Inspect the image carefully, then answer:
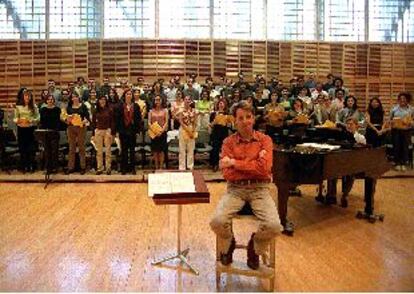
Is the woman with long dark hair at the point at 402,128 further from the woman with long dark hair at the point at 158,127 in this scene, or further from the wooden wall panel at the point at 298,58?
the wooden wall panel at the point at 298,58

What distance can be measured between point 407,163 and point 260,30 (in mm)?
6273

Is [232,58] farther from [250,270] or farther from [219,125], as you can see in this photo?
[250,270]

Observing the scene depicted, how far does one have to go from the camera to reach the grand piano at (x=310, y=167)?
5.17 metres

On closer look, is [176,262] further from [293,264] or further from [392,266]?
[392,266]

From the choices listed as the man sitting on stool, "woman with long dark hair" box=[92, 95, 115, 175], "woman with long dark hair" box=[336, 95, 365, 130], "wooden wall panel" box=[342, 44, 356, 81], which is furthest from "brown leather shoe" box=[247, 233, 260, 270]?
"wooden wall panel" box=[342, 44, 356, 81]

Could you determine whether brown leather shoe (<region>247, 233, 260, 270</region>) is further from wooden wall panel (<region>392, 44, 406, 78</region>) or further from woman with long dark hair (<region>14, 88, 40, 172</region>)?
wooden wall panel (<region>392, 44, 406, 78</region>)

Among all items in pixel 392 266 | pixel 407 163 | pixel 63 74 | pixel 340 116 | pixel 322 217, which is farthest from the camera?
pixel 63 74

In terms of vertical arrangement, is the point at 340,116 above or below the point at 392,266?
above

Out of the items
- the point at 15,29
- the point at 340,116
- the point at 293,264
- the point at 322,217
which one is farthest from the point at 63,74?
the point at 293,264

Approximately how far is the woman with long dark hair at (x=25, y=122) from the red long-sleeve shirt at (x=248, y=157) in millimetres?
5962

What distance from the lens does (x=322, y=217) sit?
6234mm

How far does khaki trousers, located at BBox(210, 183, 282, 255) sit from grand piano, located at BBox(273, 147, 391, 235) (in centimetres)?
119

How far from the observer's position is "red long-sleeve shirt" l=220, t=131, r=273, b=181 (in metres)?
3.96

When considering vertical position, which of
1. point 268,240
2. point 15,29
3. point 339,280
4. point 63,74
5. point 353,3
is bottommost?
point 339,280
